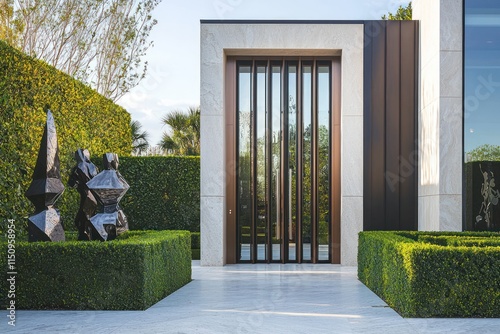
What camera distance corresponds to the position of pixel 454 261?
798cm

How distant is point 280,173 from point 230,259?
218cm

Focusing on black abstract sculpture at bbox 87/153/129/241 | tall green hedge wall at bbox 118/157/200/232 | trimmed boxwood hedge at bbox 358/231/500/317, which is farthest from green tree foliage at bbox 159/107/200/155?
trimmed boxwood hedge at bbox 358/231/500/317

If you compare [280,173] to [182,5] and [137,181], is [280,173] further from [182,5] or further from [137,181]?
[182,5]

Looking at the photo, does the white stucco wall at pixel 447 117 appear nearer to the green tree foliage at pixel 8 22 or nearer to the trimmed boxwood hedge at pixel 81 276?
the trimmed boxwood hedge at pixel 81 276

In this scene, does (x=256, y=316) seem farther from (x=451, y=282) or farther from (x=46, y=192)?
(x=46, y=192)

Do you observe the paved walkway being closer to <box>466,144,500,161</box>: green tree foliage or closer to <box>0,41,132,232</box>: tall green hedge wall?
<box>0,41,132,232</box>: tall green hedge wall

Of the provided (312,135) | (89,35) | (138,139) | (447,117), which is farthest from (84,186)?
(138,139)

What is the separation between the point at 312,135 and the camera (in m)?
15.2

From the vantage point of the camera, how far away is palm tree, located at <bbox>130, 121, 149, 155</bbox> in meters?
27.0

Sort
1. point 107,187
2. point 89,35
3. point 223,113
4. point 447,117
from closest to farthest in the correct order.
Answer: point 107,187 → point 447,117 → point 223,113 → point 89,35

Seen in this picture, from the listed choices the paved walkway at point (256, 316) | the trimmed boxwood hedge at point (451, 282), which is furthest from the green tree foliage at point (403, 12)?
the trimmed boxwood hedge at point (451, 282)

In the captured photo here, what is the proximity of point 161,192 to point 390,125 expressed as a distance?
5.85 m

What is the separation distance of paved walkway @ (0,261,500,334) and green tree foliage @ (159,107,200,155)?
1667 centimetres

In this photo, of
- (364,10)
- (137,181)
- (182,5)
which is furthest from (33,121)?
(364,10)
